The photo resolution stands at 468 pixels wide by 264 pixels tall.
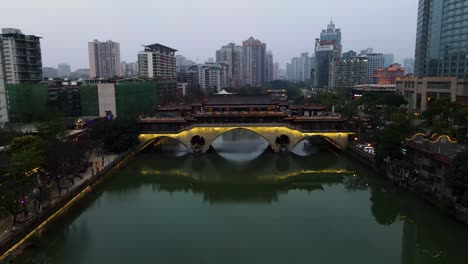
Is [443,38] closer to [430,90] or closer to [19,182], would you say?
[430,90]

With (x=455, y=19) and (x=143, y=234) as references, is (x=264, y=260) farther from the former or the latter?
(x=455, y=19)

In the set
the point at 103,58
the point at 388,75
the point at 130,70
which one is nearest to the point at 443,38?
the point at 388,75

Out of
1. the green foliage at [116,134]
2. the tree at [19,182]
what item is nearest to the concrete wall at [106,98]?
the green foliage at [116,134]

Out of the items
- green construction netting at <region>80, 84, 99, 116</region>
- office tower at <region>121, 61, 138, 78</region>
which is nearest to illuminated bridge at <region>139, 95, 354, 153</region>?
green construction netting at <region>80, 84, 99, 116</region>

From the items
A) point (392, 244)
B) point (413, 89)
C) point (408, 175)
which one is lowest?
point (392, 244)

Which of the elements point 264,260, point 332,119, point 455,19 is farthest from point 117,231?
point 455,19
